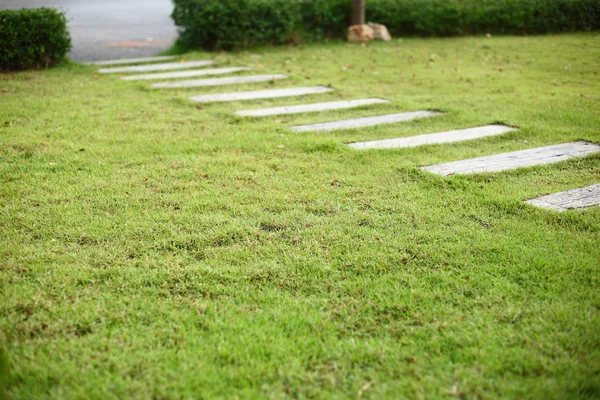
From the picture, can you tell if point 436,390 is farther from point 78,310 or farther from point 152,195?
point 152,195

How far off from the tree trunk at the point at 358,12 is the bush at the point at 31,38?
5718 mm

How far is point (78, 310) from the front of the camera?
250 cm

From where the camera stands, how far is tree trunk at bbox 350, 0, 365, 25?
11.5 m

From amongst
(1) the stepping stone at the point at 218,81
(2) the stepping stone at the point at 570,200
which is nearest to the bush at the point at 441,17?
(1) the stepping stone at the point at 218,81

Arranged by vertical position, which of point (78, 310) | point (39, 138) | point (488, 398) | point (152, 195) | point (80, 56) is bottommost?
point (488, 398)

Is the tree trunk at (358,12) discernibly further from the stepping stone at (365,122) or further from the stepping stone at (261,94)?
the stepping stone at (365,122)

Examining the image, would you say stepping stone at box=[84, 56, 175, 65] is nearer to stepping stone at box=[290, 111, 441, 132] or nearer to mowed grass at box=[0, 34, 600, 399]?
mowed grass at box=[0, 34, 600, 399]

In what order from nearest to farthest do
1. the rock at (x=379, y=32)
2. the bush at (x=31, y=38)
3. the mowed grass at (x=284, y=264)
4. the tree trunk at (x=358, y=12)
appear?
the mowed grass at (x=284, y=264)
the bush at (x=31, y=38)
the tree trunk at (x=358, y=12)
the rock at (x=379, y=32)

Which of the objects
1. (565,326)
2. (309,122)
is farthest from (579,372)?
(309,122)

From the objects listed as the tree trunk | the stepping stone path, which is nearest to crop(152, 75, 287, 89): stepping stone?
the stepping stone path

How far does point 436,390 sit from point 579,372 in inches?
21.9

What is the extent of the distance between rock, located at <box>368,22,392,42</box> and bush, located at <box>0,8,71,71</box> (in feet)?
20.2

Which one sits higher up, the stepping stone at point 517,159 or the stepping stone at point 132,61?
the stepping stone at point 132,61

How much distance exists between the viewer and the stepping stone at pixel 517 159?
4.30 metres
